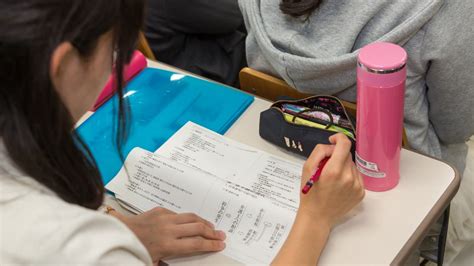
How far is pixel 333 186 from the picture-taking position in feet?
3.16

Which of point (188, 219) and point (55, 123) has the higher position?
point (55, 123)

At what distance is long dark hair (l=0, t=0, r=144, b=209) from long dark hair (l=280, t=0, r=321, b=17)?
471 millimetres

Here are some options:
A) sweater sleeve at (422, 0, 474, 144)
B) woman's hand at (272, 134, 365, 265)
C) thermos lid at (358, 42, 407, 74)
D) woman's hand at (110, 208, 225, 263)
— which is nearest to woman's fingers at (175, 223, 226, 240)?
woman's hand at (110, 208, 225, 263)

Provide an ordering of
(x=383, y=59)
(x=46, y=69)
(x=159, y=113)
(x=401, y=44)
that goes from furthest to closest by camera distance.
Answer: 1. (x=159, y=113)
2. (x=401, y=44)
3. (x=383, y=59)
4. (x=46, y=69)

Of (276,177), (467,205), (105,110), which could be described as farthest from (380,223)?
(105,110)

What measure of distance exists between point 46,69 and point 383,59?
503mm

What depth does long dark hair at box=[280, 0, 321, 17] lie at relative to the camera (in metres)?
1.15

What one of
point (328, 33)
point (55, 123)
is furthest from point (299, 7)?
point (55, 123)

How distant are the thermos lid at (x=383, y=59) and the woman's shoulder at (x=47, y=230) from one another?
458mm

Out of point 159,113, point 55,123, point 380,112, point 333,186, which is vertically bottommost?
point 159,113

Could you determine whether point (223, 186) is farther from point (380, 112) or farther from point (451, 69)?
point (451, 69)

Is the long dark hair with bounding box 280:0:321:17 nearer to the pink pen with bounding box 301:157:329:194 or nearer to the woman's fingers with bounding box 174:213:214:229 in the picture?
the pink pen with bounding box 301:157:329:194

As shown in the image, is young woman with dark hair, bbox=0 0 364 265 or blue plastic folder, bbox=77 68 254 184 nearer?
young woman with dark hair, bbox=0 0 364 265

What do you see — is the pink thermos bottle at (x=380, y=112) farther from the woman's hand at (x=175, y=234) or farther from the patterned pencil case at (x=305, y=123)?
the woman's hand at (x=175, y=234)
